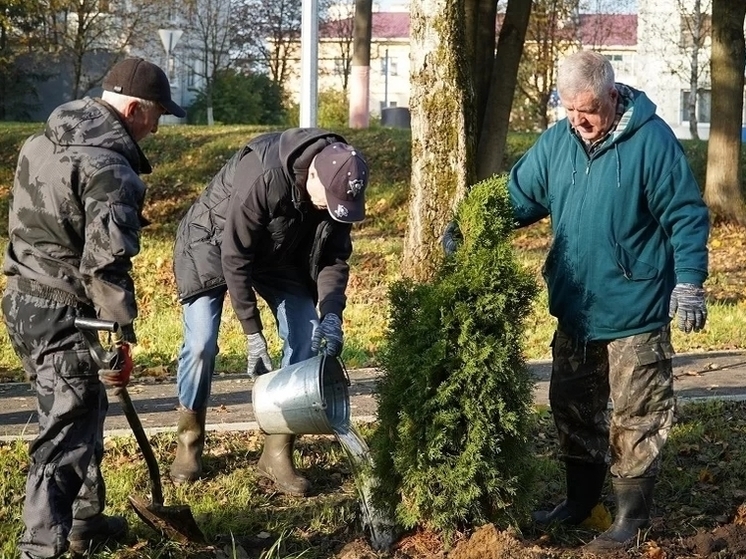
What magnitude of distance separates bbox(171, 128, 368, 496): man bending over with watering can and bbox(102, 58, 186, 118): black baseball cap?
687 mm

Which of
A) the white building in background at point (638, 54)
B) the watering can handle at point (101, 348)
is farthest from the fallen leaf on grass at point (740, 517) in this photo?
the white building in background at point (638, 54)

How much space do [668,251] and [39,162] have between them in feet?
8.33

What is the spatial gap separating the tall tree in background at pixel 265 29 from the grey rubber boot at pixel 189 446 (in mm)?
34188

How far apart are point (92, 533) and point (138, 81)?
1840mm

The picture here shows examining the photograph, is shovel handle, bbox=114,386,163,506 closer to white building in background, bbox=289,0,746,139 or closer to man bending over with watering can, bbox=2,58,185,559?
man bending over with watering can, bbox=2,58,185,559

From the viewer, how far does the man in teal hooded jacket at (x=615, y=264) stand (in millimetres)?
4285

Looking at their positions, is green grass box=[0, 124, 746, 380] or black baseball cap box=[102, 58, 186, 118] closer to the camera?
black baseball cap box=[102, 58, 186, 118]

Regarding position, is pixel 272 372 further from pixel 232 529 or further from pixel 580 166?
pixel 580 166

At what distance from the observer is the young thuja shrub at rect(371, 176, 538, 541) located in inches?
164

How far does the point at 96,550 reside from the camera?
14.5ft

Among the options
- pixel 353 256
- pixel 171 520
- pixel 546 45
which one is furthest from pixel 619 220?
pixel 546 45

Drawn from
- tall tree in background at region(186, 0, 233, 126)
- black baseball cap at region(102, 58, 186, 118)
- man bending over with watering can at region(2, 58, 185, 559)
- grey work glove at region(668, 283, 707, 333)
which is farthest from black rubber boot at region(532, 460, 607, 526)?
tall tree in background at region(186, 0, 233, 126)

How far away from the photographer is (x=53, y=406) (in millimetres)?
4062

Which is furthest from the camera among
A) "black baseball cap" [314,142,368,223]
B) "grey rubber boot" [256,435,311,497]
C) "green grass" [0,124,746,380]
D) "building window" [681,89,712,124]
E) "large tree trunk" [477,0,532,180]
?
"building window" [681,89,712,124]
